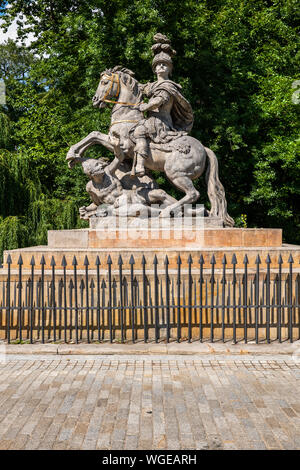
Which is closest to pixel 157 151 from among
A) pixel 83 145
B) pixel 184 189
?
pixel 184 189

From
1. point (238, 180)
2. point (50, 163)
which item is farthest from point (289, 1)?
point (50, 163)

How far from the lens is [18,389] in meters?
4.49

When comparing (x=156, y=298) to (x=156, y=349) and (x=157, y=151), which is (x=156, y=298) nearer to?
(x=156, y=349)

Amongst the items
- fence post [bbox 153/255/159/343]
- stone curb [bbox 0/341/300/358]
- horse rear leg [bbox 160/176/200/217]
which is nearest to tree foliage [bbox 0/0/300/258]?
horse rear leg [bbox 160/176/200/217]

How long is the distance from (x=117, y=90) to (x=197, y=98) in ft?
26.7

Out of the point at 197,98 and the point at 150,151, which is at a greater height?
the point at 197,98

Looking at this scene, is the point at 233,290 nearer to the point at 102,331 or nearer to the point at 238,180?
the point at 102,331

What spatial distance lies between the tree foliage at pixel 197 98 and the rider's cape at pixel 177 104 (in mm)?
6394

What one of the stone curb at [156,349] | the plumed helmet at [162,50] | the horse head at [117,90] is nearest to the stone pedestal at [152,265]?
the stone curb at [156,349]

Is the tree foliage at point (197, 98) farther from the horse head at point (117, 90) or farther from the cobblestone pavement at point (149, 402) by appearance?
the cobblestone pavement at point (149, 402)

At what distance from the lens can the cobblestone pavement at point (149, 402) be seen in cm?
339

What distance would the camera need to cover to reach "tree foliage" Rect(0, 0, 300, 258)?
15.1 m

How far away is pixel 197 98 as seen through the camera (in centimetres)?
1638

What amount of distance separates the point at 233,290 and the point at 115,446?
3299 millimetres
